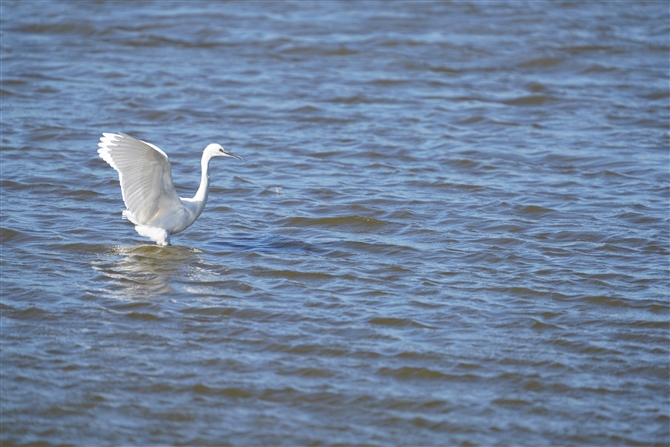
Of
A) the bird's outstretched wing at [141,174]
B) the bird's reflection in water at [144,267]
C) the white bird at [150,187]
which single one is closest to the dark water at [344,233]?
the bird's reflection in water at [144,267]

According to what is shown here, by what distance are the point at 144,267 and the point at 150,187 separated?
2.14 ft

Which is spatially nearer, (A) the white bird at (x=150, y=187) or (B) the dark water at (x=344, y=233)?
(B) the dark water at (x=344, y=233)

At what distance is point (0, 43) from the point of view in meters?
13.8

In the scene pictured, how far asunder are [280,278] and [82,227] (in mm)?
2108

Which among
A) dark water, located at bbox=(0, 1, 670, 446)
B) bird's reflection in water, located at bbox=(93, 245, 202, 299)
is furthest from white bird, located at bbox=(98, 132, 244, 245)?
dark water, located at bbox=(0, 1, 670, 446)

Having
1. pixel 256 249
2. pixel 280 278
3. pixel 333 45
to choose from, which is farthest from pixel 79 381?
pixel 333 45

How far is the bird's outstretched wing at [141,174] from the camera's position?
6.84 m

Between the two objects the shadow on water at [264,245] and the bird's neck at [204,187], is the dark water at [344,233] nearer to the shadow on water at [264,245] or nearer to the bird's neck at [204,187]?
the shadow on water at [264,245]

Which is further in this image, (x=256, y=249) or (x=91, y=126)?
(x=91, y=126)

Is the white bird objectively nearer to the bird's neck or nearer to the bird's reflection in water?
the bird's neck

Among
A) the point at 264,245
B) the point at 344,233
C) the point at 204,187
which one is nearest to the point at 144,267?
the point at 204,187

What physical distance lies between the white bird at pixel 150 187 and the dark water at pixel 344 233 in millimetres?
285

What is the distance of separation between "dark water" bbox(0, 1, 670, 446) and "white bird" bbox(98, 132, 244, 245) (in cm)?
28

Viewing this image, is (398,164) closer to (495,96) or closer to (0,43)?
(495,96)
